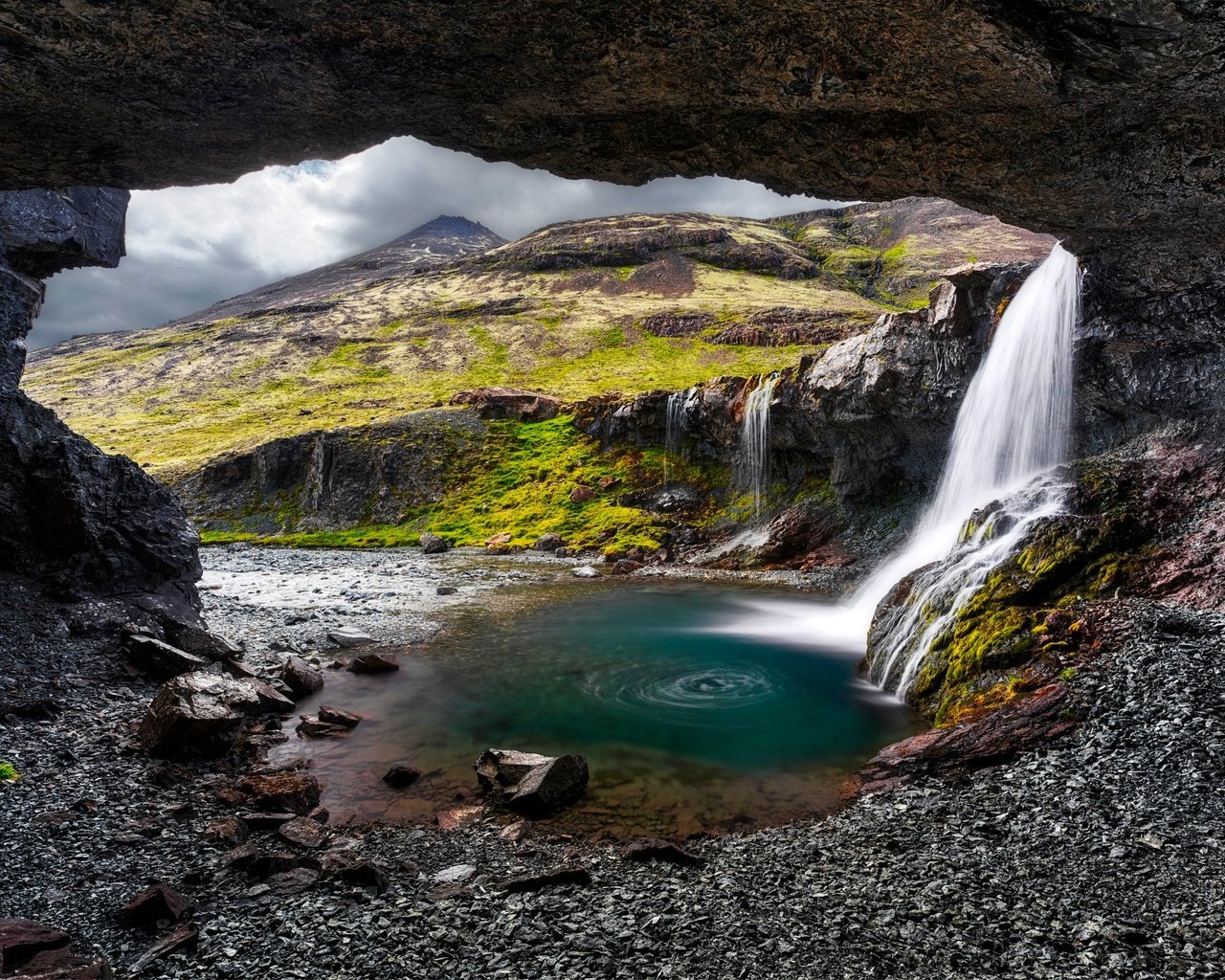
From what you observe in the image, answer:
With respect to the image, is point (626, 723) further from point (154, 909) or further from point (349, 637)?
point (349, 637)

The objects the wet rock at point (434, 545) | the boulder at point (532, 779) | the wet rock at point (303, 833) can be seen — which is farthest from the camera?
the wet rock at point (434, 545)

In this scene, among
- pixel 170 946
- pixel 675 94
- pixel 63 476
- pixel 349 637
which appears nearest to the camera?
pixel 170 946

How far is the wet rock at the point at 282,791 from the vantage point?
31.7ft

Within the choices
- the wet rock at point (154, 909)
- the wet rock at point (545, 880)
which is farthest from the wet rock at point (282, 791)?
the wet rock at point (545, 880)

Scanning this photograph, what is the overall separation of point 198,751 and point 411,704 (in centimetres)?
460

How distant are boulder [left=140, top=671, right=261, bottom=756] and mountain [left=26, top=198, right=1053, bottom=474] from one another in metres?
61.1

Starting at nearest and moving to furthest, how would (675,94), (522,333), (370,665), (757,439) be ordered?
(675,94)
(370,665)
(757,439)
(522,333)

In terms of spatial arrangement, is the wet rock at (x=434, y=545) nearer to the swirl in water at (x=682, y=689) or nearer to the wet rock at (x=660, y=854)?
the swirl in water at (x=682, y=689)

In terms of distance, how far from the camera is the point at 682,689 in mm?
16609

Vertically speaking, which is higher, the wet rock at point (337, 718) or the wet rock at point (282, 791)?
the wet rock at point (282, 791)

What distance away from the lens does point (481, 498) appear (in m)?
59.0

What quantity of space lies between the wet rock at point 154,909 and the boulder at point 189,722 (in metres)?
4.53

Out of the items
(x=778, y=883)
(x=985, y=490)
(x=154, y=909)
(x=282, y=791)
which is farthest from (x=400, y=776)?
(x=985, y=490)

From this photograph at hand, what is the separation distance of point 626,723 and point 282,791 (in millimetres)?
6819
